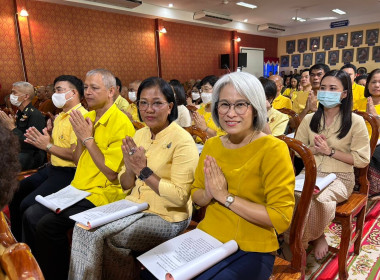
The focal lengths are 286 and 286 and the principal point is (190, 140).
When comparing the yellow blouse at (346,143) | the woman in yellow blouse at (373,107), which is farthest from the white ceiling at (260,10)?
the yellow blouse at (346,143)

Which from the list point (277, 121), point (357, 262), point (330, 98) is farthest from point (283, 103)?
point (357, 262)

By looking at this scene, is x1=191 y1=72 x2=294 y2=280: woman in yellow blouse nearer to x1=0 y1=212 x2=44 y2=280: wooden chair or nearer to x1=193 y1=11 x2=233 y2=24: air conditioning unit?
x1=0 y1=212 x2=44 y2=280: wooden chair

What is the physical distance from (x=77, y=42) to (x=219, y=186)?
22.8 ft

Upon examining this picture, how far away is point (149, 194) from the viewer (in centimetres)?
148

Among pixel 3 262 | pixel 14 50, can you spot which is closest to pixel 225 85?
pixel 3 262

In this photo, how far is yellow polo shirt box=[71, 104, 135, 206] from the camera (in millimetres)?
1786

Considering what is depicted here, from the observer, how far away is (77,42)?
6926mm

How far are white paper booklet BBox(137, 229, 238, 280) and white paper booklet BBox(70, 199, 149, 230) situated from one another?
0.80ft

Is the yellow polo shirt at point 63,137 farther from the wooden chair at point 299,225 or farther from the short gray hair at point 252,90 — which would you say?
the wooden chair at point 299,225

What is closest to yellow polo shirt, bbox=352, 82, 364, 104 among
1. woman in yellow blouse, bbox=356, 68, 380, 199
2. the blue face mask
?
woman in yellow blouse, bbox=356, 68, 380, 199

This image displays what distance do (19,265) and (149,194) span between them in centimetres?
86

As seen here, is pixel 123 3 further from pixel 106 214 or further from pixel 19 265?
pixel 19 265

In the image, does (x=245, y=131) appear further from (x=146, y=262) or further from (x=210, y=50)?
(x=210, y=50)

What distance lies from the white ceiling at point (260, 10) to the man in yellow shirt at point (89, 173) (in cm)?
559
